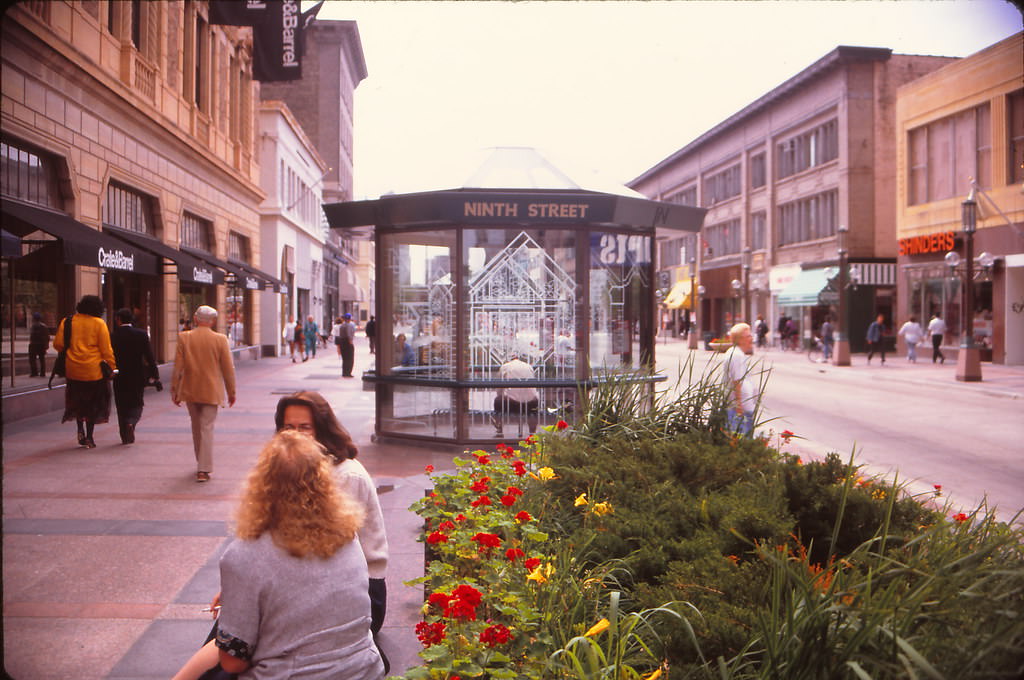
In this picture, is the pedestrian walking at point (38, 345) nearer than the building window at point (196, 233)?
Yes

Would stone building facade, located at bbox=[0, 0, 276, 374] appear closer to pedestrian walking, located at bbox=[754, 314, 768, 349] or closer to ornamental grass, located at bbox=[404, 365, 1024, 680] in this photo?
ornamental grass, located at bbox=[404, 365, 1024, 680]

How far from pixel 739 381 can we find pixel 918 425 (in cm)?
938

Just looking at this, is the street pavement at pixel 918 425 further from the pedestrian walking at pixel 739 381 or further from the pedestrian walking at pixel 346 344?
the pedestrian walking at pixel 346 344

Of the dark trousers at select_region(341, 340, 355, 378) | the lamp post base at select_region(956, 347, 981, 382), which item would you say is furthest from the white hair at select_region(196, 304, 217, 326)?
the lamp post base at select_region(956, 347, 981, 382)

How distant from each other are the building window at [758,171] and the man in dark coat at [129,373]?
1764 inches

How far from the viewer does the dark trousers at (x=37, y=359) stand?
47.4 ft

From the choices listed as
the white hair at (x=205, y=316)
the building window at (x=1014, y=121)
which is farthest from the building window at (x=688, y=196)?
the white hair at (x=205, y=316)

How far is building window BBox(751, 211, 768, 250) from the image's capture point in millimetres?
51391

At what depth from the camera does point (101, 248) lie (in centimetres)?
1380

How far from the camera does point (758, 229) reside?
52.4 metres

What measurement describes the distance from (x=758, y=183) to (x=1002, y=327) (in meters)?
25.2

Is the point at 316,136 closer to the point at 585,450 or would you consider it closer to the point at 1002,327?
the point at 1002,327

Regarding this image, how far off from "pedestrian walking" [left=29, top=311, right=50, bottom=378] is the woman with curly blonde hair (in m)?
13.7

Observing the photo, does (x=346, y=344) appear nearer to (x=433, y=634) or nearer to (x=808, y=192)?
(x=433, y=634)
